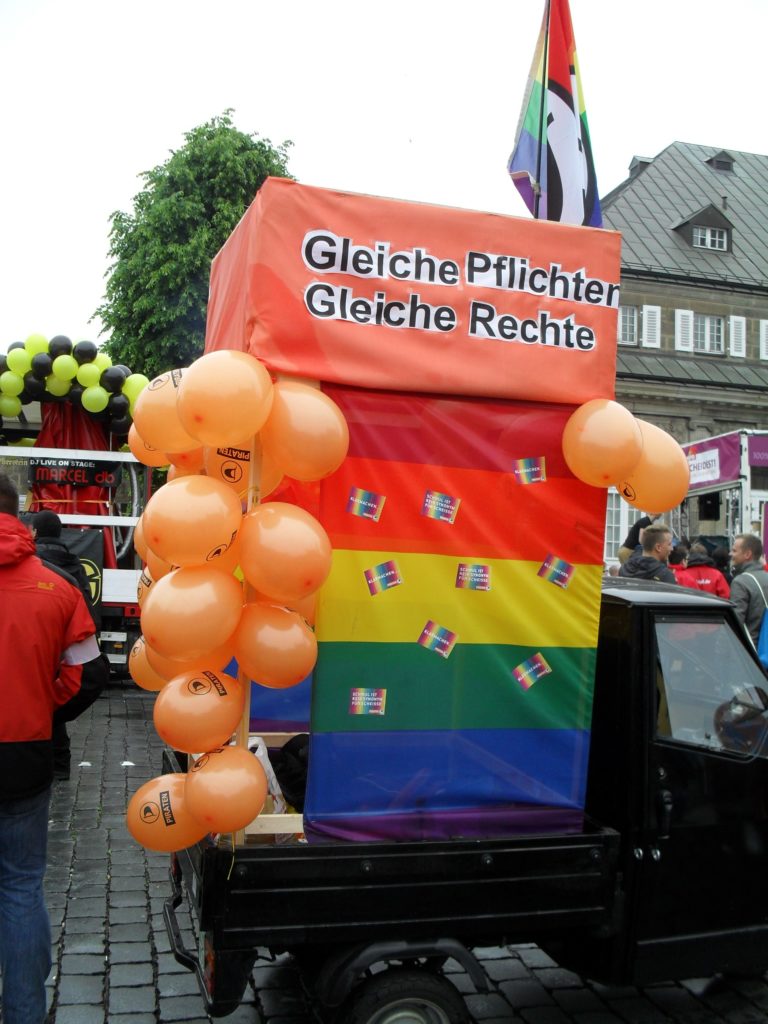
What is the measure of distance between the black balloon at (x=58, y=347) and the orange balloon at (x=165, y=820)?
871 cm

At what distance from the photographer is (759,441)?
12.6 metres

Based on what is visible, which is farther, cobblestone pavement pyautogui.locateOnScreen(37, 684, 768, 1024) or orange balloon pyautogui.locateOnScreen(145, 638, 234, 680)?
A: cobblestone pavement pyautogui.locateOnScreen(37, 684, 768, 1024)

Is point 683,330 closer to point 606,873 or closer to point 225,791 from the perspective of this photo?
point 606,873

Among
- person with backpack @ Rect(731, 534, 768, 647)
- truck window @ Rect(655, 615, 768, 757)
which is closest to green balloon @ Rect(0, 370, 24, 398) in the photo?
person with backpack @ Rect(731, 534, 768, 647)

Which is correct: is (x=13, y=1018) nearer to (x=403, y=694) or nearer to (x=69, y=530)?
(x=403, y=694)

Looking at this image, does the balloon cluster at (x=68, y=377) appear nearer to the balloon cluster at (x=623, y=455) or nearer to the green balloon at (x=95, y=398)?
the green balloon at (x=95, y=398)

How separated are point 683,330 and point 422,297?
30.6m

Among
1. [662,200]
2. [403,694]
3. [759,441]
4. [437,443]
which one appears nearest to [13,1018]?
[403,694]

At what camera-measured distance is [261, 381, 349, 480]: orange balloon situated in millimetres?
3139

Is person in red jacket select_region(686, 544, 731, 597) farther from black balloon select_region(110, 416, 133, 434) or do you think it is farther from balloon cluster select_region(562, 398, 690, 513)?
black balloon select_region(110, 416, 133, 434)

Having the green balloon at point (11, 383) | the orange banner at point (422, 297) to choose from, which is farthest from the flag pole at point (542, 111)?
the green balloon at point (11, 383)

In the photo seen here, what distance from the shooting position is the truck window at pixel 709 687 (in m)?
3.70

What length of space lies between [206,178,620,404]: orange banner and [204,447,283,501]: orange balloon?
366 mm

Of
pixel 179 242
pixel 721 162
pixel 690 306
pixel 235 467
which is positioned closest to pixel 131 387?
pixel 235 467
